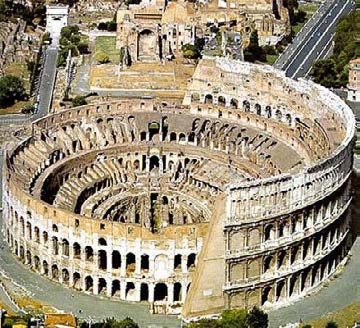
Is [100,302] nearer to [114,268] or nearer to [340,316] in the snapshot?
[114,268]

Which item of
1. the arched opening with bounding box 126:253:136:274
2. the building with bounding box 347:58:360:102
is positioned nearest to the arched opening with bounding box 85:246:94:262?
the arched opening with bounding box 126:253:136:274

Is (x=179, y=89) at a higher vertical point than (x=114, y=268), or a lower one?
higher

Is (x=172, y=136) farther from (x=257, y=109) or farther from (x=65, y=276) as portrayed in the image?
(x=65, y=276)

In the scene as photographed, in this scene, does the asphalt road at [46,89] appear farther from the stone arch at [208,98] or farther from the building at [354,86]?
the building at [354,86]

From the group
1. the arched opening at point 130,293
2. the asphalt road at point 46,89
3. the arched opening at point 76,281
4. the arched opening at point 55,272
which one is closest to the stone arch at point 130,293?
the arched opening at point 130,293

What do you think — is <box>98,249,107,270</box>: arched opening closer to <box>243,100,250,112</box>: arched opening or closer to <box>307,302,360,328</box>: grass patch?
<box>307,302,360,328</box>: grass patch

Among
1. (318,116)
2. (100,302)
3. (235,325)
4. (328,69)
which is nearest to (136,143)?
→ (318,116)
